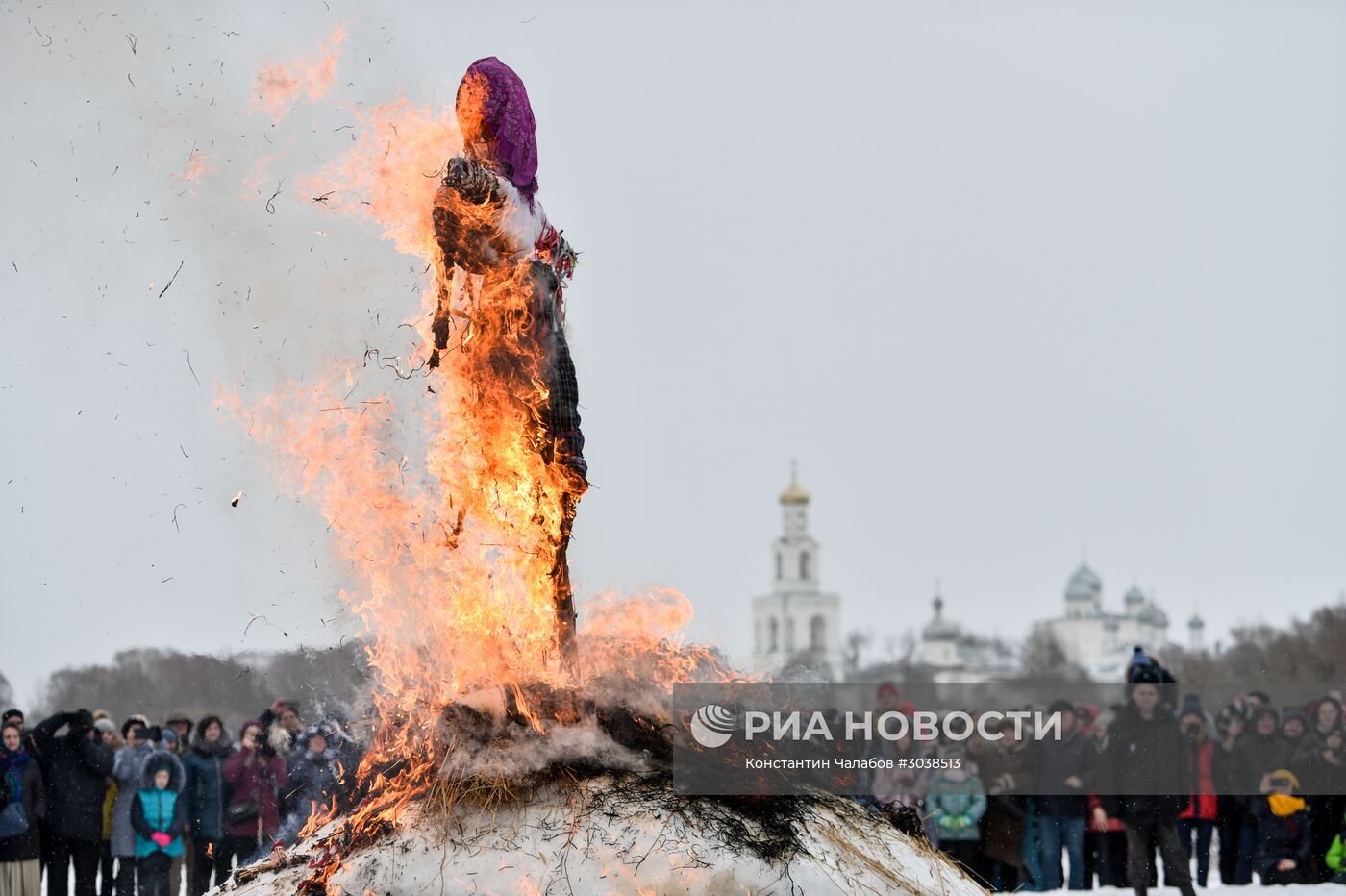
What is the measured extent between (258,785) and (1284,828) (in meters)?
7.45

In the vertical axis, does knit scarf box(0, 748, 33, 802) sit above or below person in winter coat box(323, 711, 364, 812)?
below

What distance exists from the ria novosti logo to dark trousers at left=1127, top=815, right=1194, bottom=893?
460cm

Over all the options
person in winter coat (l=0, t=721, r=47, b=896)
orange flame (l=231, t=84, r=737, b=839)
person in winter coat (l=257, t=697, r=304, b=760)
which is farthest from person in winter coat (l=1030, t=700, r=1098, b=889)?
person in winter coat (l=0, t=721, r=47, b=896)

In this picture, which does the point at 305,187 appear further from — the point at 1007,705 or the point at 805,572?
the point at 805,572

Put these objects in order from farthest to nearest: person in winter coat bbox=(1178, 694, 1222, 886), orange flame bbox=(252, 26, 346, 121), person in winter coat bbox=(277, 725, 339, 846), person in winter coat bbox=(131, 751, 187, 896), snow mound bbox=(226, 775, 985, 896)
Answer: person in winter coat bbox=(1178, 694, 1222, 886)
person in winter coat bbox=(131, 751, 187, 896)
person in winter coat bbox=(277, 725, 339, 846)
orange flame bbox=(252, 26, 346, 121)
snow mound bbox=(226, 775, 985, 896)

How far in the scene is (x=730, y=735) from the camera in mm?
8516

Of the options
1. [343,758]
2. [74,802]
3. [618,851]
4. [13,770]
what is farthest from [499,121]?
[74,802]

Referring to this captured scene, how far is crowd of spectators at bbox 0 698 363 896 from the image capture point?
11570 millimetres

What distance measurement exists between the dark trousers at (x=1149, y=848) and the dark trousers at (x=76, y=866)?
23.9 feet

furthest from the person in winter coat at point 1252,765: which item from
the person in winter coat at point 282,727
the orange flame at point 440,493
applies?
the person in winter coat at point 282,727

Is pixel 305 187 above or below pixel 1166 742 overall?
above

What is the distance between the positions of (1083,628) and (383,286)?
426 feet

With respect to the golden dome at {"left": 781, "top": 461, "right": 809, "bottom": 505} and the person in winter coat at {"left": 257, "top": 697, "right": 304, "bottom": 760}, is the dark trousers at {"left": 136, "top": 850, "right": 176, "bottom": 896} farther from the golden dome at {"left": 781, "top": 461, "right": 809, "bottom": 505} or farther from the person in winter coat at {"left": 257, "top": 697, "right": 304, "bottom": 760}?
the golden dome at {"left": 781, "top": 461, "right": 809, "bottom": 505}

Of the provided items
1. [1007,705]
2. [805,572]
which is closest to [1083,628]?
[805,572]
